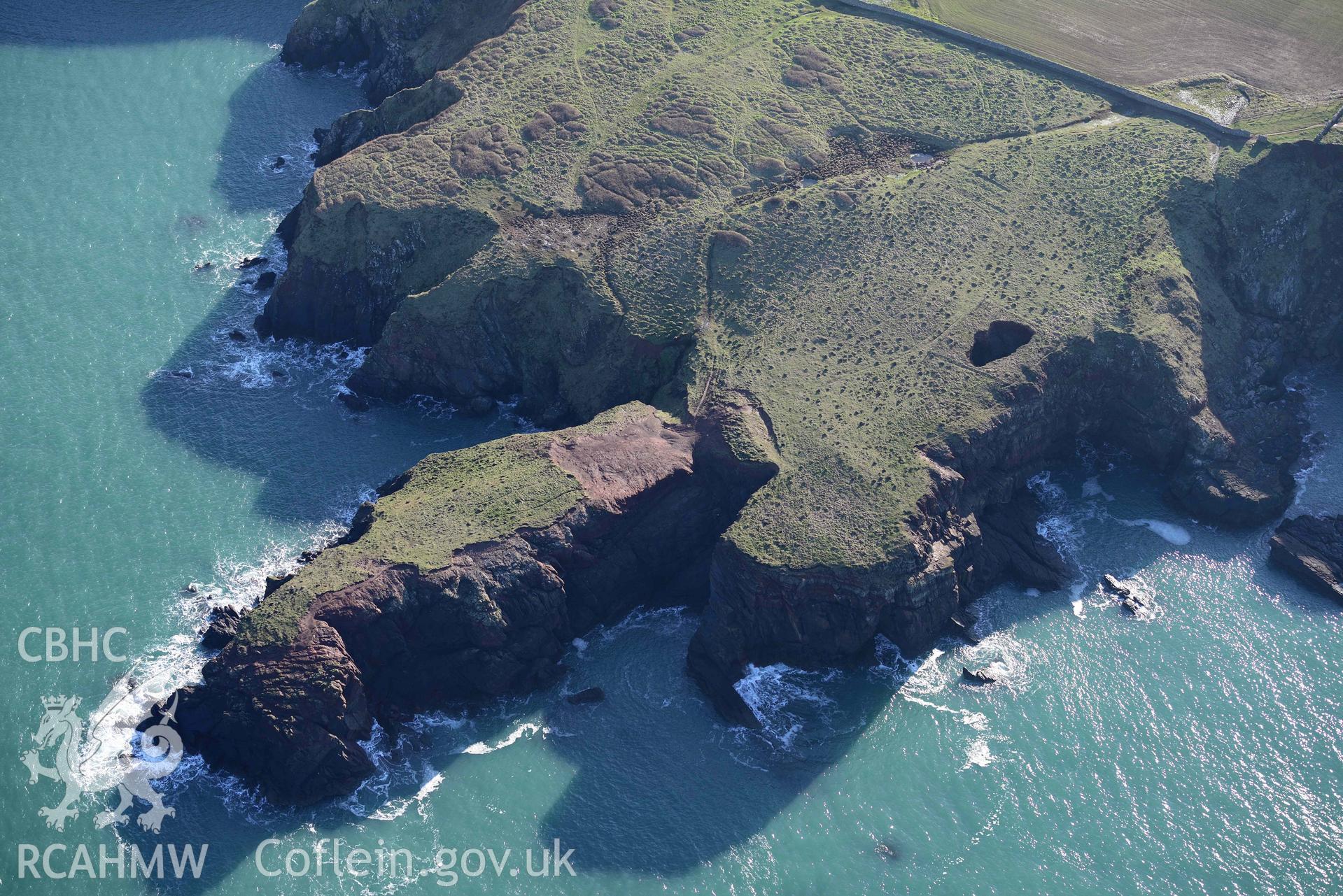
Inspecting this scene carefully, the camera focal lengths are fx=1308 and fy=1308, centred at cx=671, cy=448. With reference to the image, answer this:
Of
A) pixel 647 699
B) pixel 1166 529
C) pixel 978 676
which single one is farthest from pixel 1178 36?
pixel 647 699

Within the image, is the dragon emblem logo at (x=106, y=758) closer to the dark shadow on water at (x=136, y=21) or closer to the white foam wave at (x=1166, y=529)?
the white foam wave at (x=1166, y=529)

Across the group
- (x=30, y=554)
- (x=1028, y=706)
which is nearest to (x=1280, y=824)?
(x=1028, y=706)

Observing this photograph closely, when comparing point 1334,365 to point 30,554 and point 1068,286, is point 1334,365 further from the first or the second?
point 30,554

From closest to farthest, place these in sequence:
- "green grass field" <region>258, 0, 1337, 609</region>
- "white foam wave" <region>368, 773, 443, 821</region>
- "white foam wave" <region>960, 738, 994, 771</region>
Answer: "white foam wave" <region>368, 773, 443, 821</region>
"white foam wave" <region>960, 738, 994, 771</region>
"green grass field" <region>258, 0, 1337, 609</region>

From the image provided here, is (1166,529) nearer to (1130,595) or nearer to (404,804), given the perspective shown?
(1130,595)

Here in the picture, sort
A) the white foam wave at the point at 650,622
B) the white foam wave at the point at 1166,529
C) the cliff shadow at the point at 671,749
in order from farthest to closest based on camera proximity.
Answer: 1. the white foam wave at the point at 1166,529
2. the white foam wave at the point at 650,622
3. the cliff shadow at the point at 671,749

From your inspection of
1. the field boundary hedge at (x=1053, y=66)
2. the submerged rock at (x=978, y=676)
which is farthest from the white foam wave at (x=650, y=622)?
the field boundary hedge at (x=1053, y=66)

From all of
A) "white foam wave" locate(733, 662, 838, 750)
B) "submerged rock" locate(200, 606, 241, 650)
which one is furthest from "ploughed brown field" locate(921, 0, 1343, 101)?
"submerged rock" locate(200, 606, 241, 650)

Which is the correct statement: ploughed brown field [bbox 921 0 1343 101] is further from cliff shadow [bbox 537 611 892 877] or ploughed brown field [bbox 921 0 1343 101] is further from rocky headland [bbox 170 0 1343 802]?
cliff shadow [bbox 537 611 892 877]
